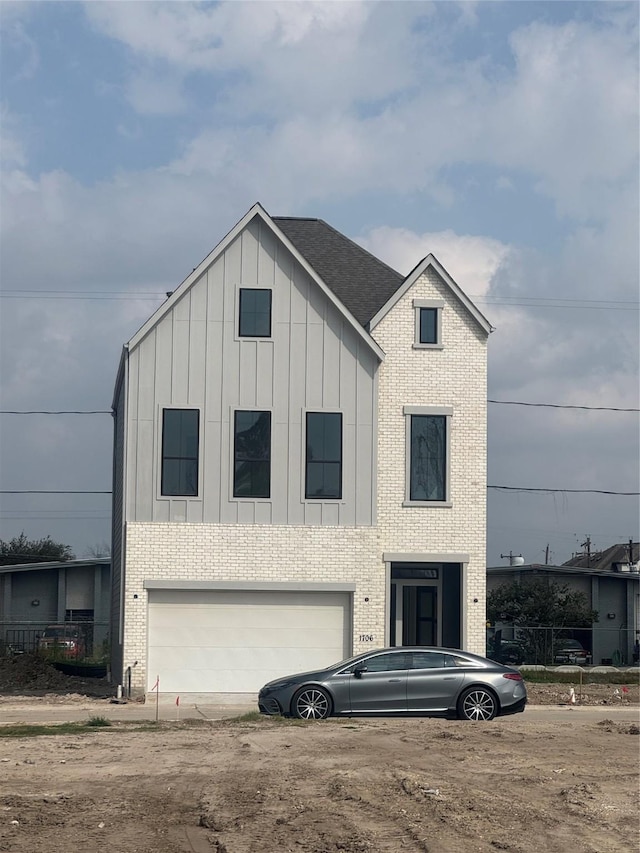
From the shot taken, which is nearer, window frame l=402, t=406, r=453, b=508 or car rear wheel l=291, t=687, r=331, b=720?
car rear wheel l=291, t=687, r=331, b=720

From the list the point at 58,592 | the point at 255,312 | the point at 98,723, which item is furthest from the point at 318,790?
the point at 58,592

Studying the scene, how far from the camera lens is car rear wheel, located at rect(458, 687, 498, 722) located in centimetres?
2228

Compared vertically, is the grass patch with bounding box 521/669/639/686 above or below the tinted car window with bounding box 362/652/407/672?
below

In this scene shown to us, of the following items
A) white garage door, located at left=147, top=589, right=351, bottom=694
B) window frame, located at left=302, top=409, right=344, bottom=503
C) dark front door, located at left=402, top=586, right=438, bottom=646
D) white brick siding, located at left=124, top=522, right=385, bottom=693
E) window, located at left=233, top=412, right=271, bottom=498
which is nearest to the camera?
white brick siding, located at left=124, top=522, right=385, bottom=693

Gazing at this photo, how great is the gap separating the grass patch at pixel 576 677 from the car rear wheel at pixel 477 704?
12.2m

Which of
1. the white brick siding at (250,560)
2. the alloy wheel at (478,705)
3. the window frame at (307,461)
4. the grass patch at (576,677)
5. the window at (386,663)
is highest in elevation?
the window frame at (307,461)

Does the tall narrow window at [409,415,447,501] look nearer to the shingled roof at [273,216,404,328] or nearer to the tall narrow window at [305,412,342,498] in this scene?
the tall narrow window at [305,412,342,498]

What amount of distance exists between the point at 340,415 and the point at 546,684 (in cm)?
1048

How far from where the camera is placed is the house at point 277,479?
28.4 metres

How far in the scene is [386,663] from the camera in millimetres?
22453

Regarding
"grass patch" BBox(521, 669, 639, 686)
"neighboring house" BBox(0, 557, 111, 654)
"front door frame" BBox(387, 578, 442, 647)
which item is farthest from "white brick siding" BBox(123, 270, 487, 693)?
"neighboring house" BBox(0, 557, 111, 654)

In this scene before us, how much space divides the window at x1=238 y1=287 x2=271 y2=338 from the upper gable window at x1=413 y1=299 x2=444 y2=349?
3848 millimetres

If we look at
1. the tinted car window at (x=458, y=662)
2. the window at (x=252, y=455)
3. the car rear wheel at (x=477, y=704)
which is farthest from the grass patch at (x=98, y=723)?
the window at (x=252, y=455)

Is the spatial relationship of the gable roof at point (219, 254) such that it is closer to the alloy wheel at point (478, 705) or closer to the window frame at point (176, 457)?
the window frame at point (176, 457)
